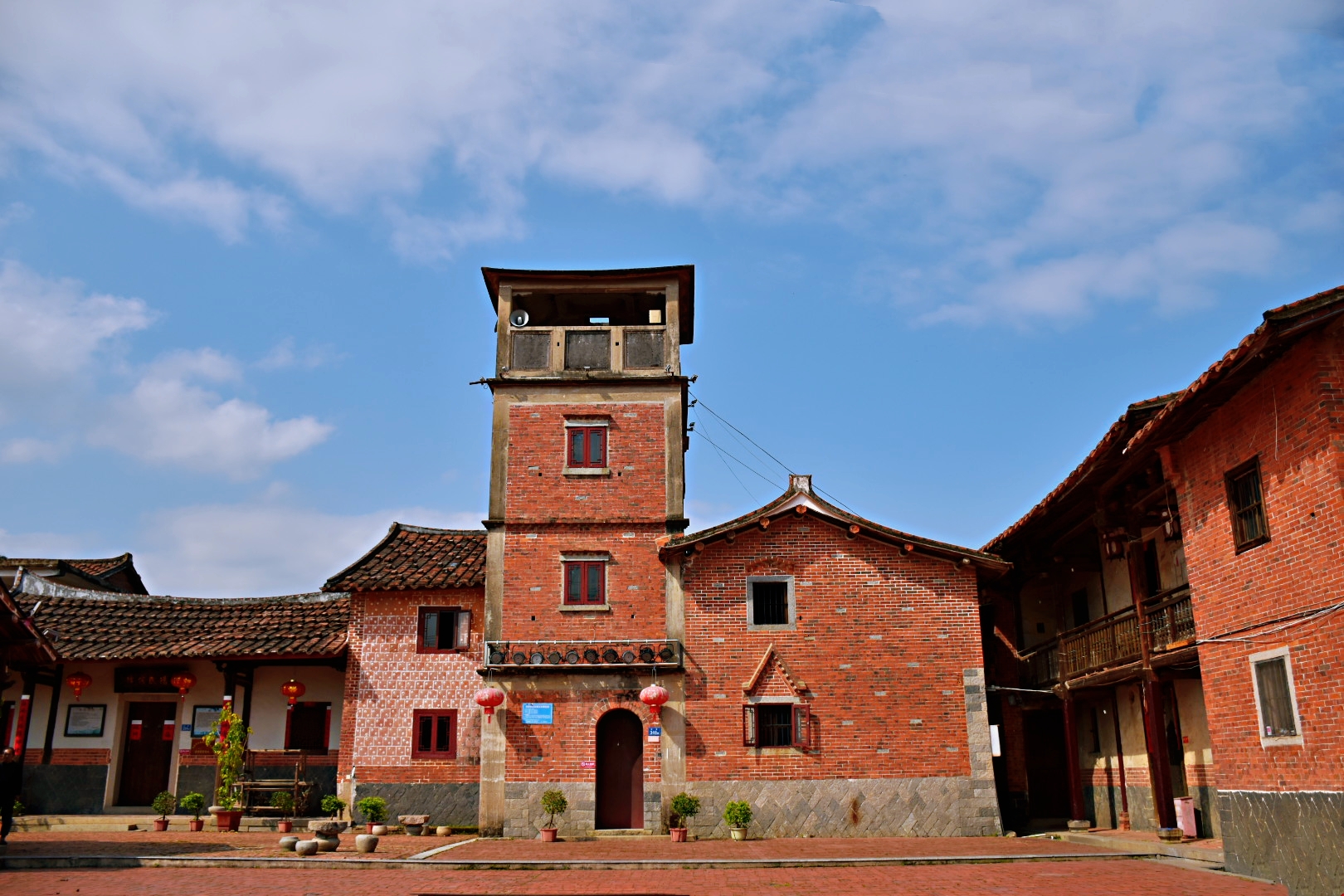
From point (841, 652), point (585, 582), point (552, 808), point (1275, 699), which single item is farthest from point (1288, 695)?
point (585, 582)

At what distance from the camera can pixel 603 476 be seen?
23.3m

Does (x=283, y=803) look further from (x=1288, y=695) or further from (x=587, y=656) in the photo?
(x=1288, y=695)

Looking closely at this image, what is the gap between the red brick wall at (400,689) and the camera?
23188 millimetres

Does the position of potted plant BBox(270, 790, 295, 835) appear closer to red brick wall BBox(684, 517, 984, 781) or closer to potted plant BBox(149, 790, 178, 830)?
potted plant BBox(149, 790, 178, 830)

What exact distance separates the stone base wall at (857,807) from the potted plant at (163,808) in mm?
11362

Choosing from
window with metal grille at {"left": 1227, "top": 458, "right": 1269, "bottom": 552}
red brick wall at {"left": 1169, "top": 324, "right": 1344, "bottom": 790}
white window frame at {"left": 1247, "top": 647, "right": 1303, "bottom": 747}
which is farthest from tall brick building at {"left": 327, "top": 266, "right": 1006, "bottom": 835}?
white window frame at {"left": 1247, "top": 647, "right": 1303, "bottom": 747}

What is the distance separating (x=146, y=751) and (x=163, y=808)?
3.40 meters

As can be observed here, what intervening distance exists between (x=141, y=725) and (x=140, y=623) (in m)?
2.48

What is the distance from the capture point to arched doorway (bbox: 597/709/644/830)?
21.4 metres

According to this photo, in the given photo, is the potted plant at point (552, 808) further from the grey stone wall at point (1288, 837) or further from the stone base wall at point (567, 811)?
the grey stone wall at point (1288, 837)

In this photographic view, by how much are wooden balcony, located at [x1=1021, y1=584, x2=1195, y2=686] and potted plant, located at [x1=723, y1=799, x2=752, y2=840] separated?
22.7 ft

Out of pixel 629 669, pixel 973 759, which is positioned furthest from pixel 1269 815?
pixel 629 669

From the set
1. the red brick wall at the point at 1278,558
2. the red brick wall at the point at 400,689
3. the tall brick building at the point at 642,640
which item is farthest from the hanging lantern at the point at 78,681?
the red brick wall at the point at 1278,558

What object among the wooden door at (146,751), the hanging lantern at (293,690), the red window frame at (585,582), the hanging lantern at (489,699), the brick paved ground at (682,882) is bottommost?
the brick paved ground at (682,882)
